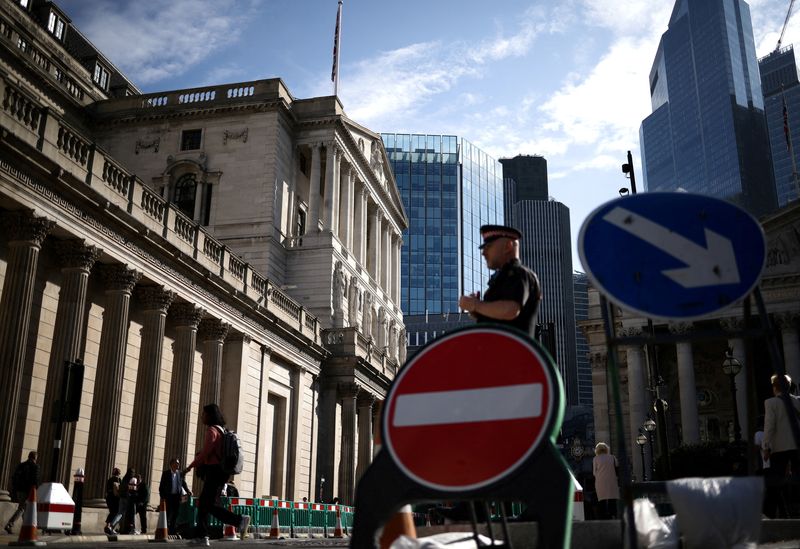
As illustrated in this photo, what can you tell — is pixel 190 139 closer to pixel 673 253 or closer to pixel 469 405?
pixel 673 253

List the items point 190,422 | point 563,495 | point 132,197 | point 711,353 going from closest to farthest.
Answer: point 563,495 < point 132,197 < point 190,422 < point 711,353

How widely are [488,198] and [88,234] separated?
143 m

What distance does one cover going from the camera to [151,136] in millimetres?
42719

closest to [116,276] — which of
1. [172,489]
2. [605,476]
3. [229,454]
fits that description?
[172,489]

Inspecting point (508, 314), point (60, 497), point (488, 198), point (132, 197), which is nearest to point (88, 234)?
point (132, 197)

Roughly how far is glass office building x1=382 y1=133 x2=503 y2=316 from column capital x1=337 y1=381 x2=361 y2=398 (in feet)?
340

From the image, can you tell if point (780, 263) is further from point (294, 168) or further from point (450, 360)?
point (450, 360)

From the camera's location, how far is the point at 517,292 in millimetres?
3855

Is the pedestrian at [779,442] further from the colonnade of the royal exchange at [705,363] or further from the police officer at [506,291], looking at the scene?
the colonnade of the royal exchange at [705,363]

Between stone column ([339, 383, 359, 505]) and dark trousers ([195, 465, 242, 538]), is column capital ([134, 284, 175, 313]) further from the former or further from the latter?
stone column ([339, 383, 359, 505])

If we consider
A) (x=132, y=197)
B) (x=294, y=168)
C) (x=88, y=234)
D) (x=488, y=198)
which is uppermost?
(x=488, y=198)

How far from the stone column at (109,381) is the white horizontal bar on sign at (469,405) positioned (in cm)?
1745

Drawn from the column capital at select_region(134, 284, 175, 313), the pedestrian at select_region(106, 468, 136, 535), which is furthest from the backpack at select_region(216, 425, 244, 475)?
the column capital at select_region(134, 284, 175, 313)

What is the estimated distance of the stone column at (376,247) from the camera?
2194 inches
